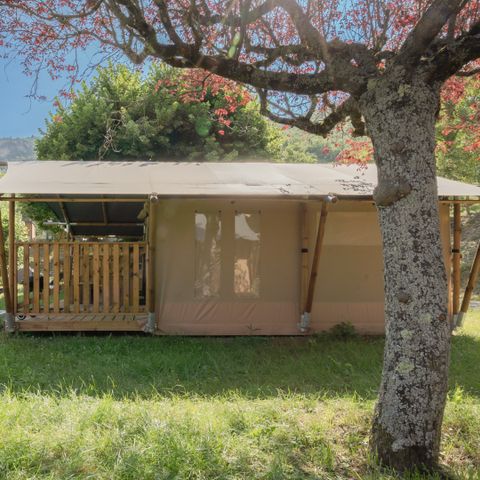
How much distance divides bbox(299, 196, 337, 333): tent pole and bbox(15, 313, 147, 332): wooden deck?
2.36 metres

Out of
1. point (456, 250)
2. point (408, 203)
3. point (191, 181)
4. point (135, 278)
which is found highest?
point (408, 203)

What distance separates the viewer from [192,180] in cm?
702

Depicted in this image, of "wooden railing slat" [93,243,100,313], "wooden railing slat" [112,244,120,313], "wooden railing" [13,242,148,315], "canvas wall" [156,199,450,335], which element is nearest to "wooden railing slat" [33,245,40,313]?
"wooden railing" [13,242,148,315]

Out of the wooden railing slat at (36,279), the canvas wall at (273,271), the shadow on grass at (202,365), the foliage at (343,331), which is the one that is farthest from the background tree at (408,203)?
the wooden railing slat at (36,279)

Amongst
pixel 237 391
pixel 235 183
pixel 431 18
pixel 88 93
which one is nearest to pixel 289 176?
pixel 235 183

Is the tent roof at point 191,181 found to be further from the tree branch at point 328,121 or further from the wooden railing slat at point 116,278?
the tree branch at point 328,121

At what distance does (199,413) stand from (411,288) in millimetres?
1907

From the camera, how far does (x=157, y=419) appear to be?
11.8 ft

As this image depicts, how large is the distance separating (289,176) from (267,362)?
10.3 feet

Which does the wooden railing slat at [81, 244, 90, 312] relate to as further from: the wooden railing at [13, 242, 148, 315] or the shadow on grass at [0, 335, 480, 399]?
the shadow on grass at [0, 335, 480, 399]

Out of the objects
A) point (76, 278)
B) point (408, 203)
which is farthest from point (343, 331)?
point (408, 203)

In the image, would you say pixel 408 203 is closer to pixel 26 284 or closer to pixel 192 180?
pixel 192 180

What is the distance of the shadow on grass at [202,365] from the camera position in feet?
15.2

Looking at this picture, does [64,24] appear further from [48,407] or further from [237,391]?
[237,391]
